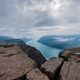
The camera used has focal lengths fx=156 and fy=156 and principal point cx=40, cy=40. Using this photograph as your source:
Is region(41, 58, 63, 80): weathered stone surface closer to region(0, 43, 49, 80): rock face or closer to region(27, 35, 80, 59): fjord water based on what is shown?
region(0, 43, 49, 80): rock face

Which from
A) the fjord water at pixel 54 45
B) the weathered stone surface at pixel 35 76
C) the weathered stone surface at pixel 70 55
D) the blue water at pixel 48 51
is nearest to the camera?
the weathered stone surface at pixel 35 76

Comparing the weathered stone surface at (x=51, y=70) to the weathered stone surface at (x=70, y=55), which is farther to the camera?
the weathered stone surface at (x=70, y=55)

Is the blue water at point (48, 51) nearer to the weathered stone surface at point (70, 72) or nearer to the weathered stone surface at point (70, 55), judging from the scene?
the weathered stone surface at point (70, 55)

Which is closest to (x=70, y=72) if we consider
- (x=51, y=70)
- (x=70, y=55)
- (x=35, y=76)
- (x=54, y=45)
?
(x=51, y=70)

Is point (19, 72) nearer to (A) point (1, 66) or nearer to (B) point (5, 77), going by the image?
(B) point (5, 77)

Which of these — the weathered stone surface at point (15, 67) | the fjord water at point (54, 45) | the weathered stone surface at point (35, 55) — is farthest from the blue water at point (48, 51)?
the weathered stone surface at point (15, 67)

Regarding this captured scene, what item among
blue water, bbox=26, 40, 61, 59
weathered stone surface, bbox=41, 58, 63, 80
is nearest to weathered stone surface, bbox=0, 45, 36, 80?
weathered stone surface, bbox=41, 58, 63, 80

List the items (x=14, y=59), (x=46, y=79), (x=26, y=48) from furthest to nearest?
(x=26, y=48) < (x=14, y=59) < (x=46, y=79)

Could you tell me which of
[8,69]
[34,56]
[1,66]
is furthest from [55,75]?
[34,56]
